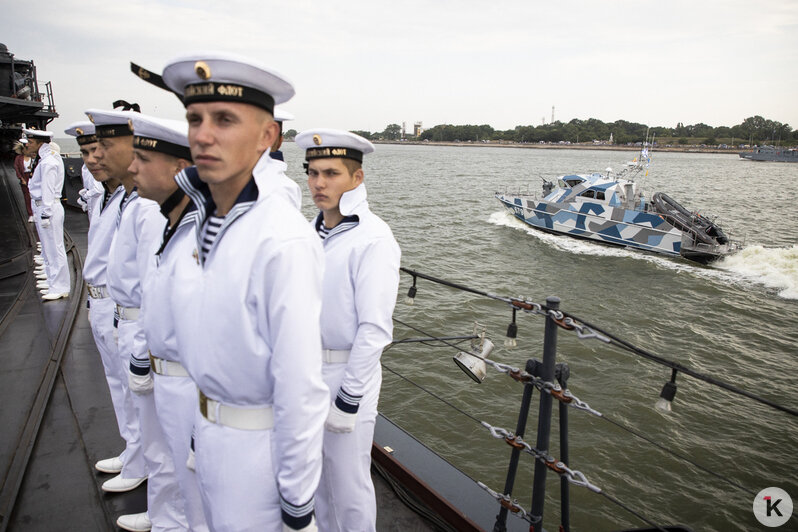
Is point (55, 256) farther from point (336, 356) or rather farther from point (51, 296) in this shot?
point (336, 356)

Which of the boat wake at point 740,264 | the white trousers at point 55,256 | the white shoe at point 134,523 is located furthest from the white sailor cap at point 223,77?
the boat wake at point 740,264

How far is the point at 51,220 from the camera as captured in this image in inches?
246

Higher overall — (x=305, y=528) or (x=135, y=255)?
(x=135, y=255)

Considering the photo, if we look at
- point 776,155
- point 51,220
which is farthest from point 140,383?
point 776,155

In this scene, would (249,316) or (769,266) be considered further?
(769,266)

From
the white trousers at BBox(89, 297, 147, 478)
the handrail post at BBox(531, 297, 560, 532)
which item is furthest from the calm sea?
→ the white trousers at BBox(89, 297, 147, 478)

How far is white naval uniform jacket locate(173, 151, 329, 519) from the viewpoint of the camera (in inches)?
52.1

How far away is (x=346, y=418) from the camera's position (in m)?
2.20

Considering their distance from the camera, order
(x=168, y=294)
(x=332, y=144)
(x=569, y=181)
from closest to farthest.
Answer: (x=168, y=294) → (x=332, y=144) → (x=569, y=181)

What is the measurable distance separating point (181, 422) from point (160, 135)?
1.20 m

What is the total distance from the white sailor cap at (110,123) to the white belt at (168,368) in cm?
143

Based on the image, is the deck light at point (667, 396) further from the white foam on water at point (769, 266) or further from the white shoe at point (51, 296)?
the white foam on water at point (769, 266)

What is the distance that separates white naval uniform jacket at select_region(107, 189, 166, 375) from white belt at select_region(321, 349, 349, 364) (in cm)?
89

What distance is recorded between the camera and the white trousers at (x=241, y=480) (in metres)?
1.44
